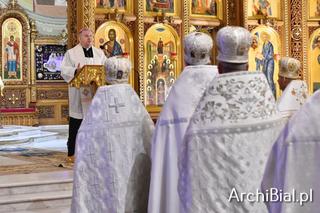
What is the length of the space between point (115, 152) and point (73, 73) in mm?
4128

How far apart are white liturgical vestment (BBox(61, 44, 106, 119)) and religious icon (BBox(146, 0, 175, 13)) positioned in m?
2.13

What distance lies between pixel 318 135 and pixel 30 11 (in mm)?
18342

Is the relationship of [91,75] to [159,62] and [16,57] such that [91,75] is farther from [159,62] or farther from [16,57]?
[16,57]

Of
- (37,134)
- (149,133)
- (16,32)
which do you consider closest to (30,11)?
(16,32)

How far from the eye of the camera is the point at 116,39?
9.24m

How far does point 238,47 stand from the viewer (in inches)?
99.8

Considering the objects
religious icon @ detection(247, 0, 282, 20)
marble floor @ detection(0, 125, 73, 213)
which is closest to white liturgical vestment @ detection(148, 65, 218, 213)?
marble floor @ detection(0, 125, 73, 213)

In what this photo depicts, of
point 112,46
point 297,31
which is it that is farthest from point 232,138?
point 297,31

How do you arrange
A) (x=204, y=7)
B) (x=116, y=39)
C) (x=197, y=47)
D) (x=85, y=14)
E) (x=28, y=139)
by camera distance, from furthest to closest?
(x=28, y=139) → (x=204, y=7) → (x=116, y=39) → (x=85, y=14) → (x=197, y=47)

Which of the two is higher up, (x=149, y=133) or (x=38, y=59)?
(x=38, y=59)

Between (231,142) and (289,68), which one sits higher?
(289,68)

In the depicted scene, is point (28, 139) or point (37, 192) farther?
point (28, 139)

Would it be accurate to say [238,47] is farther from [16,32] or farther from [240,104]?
[16,32]

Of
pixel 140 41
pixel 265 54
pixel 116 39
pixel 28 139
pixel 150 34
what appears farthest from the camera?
pixel 28 139
